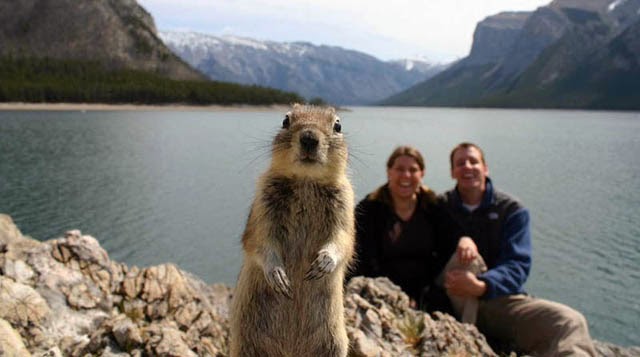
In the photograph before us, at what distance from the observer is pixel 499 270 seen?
8180 millimetres

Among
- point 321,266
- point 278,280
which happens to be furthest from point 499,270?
point 278,280

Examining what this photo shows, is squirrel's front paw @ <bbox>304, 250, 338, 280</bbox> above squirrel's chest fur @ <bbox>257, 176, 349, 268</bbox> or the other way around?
the other way around

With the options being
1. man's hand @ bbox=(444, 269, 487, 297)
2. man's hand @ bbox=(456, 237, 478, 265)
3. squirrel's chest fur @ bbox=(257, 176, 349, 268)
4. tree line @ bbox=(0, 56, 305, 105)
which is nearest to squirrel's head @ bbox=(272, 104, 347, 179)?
squirrel's chest fur @ bbox=(257, 176, 349, 268)

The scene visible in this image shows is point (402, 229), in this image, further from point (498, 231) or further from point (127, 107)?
point (127, 107)

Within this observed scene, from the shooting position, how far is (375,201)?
29.2 ft

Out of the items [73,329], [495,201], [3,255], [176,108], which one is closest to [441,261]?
[495,201]

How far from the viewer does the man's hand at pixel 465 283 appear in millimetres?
7859

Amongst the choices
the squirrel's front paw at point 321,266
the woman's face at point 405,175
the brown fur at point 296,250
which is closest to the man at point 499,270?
the woman's face at point 405,175

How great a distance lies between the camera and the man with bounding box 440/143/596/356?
7.90m

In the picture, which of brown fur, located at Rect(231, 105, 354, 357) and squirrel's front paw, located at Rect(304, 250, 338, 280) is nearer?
squirrel's front paw, located at Rect(304, 250, 338, 280)

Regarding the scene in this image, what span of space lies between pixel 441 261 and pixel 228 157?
37.4m

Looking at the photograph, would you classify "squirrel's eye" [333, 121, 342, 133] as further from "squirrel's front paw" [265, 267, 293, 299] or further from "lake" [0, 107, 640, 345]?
"squirrel's front paw" [265, 267, 293, 299]

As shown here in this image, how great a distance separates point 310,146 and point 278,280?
1.25 metres

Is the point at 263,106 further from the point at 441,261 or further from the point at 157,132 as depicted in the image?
the point at 441,261
